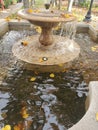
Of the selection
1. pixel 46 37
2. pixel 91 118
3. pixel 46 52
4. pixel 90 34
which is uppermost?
pixel 91 118

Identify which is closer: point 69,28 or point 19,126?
point 19,126

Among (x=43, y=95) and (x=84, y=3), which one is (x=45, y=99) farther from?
(x=84, y=3)

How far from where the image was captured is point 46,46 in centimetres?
522

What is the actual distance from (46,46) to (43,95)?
6.25ft

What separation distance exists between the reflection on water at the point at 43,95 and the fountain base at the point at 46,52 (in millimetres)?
227

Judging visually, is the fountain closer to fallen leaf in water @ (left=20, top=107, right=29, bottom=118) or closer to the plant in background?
fallen leaf in water @ (left=20, top=107, right=29, bottom=118)

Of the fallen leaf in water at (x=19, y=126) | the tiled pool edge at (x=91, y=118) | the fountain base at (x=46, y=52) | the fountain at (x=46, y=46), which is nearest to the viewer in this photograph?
the tiled pool edge at (x=91, y=118)

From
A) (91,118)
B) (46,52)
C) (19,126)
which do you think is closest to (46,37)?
(46,52)

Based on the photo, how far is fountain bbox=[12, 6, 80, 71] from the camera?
440 centimetres

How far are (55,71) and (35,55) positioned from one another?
2.21ft

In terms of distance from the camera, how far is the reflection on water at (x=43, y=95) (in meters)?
3.07

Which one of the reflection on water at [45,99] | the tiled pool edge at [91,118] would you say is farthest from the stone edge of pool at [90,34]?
the reflection on water at [45,99]

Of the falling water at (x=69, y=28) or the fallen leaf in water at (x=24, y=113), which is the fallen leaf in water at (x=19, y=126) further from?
the falling water at (x=69, y=28)

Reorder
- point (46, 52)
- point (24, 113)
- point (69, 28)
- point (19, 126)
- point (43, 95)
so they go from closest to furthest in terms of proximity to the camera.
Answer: point (19, 126) → point (24, 113) → point (43, 95) → point (46, 52) → point (69, 28)
